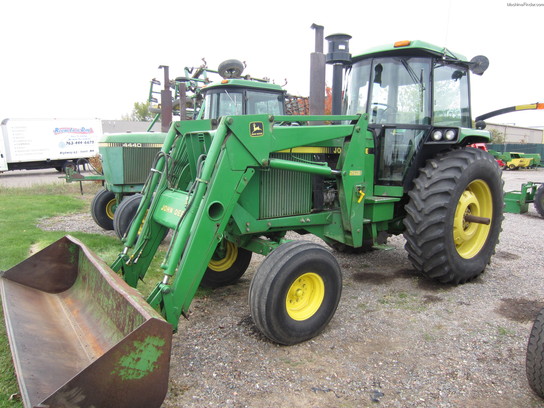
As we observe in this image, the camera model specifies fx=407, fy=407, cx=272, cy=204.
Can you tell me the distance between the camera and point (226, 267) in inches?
177

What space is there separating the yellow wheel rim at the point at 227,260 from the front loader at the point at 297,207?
16 millimetres

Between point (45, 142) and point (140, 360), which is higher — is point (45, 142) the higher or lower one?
the higher one

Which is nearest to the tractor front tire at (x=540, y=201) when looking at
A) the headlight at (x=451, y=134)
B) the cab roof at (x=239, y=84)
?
the headlight at (x=451, y=134)

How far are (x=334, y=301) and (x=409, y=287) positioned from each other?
4.91 ft

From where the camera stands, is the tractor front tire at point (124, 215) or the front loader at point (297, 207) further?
the tractor front tire at point (124, 215)

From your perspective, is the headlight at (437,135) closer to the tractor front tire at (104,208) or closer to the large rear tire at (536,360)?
the large rear tire at (536,360)

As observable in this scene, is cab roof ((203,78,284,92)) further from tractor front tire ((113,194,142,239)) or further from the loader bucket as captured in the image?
the loader bucket

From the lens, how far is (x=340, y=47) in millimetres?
3850

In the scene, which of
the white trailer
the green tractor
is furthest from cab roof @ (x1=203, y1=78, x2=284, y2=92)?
the white trailer

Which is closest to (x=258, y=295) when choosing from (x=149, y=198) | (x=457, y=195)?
(x=149, y=198)

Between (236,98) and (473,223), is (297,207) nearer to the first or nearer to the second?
(473,223)

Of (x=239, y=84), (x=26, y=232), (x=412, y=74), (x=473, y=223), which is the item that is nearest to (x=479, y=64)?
(x=412, y=74)

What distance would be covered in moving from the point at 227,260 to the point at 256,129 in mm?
1803

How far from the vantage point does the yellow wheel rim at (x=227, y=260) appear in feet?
14.5
